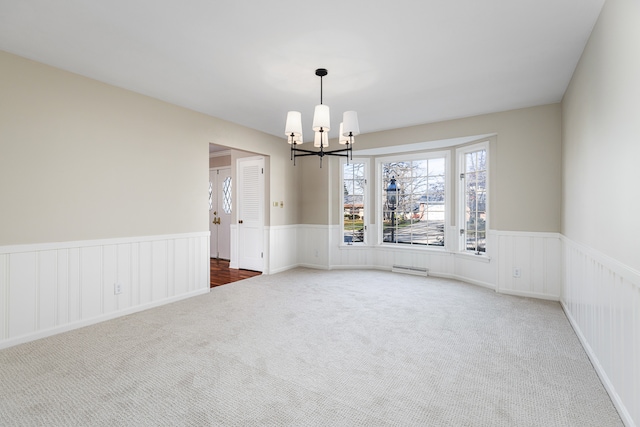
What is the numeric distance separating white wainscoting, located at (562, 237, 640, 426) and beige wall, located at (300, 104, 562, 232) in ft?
4.19

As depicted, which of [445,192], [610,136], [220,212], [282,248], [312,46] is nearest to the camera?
[610,136]

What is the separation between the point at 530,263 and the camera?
4145 millimetres

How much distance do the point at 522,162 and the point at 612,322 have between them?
9.09 feet

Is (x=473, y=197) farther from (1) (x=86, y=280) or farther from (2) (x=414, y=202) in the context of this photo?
(1) (x=86, y=280)

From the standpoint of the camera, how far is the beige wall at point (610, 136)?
1646mm

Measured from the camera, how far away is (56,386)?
81.4 inches

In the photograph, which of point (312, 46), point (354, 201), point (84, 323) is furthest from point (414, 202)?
point (84, 323)

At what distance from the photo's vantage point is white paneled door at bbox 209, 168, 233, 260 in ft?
23.7

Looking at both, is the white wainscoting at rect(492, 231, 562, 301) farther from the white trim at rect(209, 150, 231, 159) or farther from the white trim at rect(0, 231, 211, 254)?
the white trim at rect(209, 150, 231, 159)

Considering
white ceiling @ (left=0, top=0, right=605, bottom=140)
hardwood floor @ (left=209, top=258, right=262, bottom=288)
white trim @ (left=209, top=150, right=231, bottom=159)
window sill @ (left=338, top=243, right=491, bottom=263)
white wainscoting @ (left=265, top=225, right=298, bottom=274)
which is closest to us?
white ceiling @ (left=0, top=0, right=605, bottom=140)

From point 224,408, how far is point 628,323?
2369 mm

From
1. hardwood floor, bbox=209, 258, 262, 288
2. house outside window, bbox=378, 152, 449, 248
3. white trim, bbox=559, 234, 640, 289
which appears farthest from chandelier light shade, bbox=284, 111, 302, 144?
house outside window, bbox=378, 152, 449, 248

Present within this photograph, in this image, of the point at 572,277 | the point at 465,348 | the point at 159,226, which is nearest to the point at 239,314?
the point at 159,226

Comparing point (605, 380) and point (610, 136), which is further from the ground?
point (610, 136)
